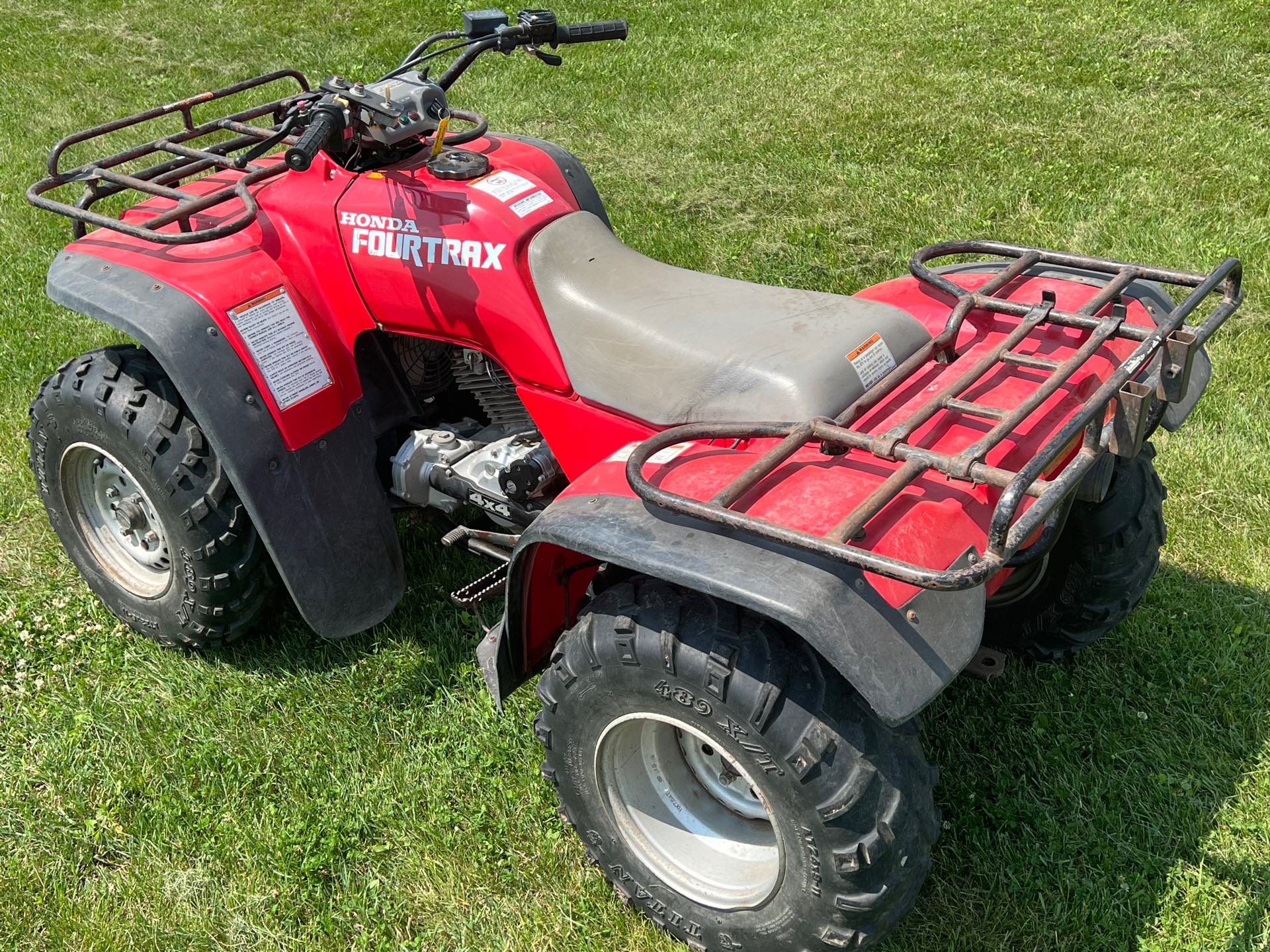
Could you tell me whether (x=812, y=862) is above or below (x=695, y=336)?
below

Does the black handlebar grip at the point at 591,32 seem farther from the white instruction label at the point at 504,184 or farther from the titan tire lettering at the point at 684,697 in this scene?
the titan tire lettering at the point at 684,697

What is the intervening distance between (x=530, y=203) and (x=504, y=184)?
10cm

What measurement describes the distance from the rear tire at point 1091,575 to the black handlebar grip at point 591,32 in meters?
1.91

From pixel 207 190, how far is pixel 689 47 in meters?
6.29

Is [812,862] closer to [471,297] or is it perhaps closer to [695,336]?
[695,336]

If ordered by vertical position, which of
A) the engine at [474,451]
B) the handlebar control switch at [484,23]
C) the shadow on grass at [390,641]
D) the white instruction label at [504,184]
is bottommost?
the shadow on grass at [390,641]

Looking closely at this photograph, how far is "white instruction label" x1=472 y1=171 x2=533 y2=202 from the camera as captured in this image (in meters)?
3.16

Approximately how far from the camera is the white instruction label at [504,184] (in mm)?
3164

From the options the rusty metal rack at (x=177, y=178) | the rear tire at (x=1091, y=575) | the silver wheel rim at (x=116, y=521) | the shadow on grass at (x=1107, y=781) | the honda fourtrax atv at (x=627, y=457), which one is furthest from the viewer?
the silver wheel rim at (x=116, y=521)

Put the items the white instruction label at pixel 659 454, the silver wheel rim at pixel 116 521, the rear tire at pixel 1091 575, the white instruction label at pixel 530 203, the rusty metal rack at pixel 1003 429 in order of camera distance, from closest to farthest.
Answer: the rusty metal rack at pixel 1003 429, the white instruction label at pixel 659 454, the white instruction label at pixel 530 203, the rear tire at pixel 1091 575, the silver wheel rim at pixel 116 521

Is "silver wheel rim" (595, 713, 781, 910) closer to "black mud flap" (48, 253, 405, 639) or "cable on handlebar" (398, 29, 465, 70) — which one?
"black mud flap" (48, 253, 405, 639)

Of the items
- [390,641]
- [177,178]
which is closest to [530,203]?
[177,178]

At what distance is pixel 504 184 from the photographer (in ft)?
10.5

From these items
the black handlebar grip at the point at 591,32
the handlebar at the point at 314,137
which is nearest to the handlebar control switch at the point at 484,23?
the black handlebar grip at the point at 591,32
